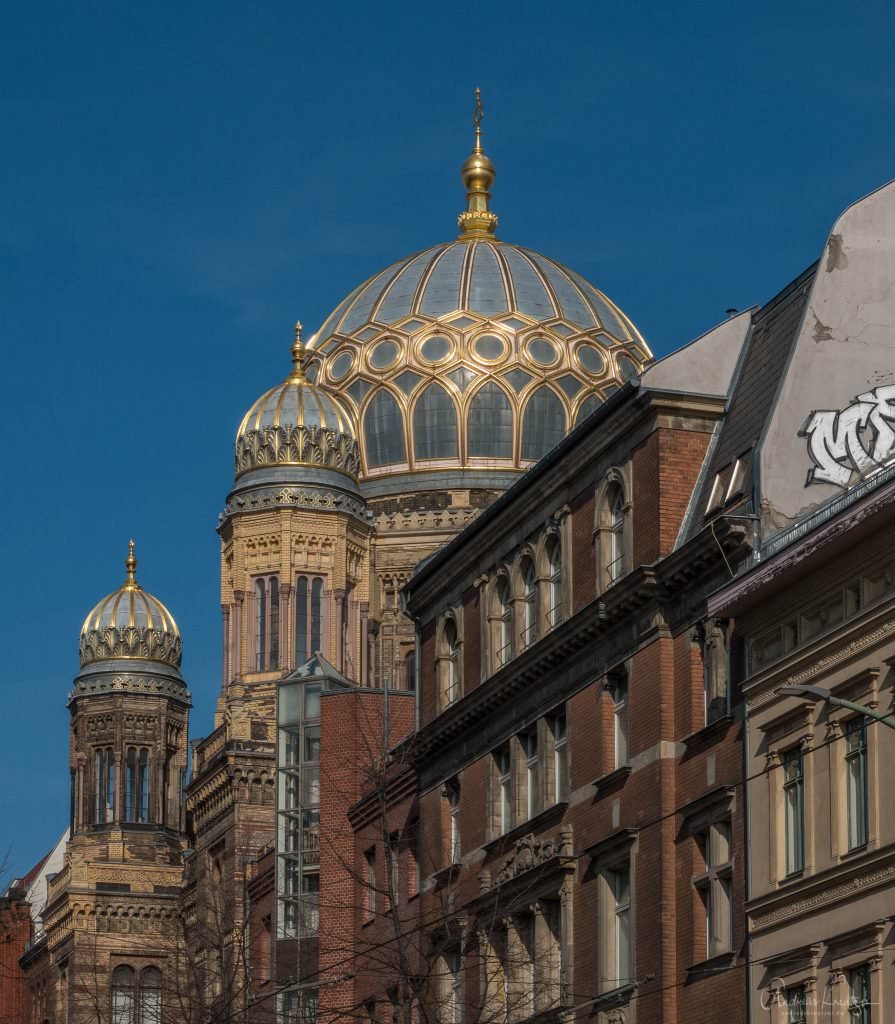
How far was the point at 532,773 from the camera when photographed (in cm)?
5484

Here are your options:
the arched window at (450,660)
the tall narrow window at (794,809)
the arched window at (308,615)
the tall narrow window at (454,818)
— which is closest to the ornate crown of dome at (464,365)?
the arched window at (308,615)

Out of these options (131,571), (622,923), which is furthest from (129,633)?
(622,923)

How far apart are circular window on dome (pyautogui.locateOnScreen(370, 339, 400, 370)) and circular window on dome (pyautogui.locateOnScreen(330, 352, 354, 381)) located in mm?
799

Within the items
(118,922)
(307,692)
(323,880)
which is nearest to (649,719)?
(323,880)

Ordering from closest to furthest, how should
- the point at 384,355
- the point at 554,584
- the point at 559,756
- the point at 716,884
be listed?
the point at 716,884 < the point at 559,756 < the point at 554,584 < the point at 384,355

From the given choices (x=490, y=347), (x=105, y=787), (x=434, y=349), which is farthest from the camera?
(x=490, y=347)

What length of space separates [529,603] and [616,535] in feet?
14.1

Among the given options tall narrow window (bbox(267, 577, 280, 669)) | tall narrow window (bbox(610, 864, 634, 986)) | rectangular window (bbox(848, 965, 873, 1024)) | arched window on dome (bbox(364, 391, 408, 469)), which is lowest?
rectangular window (bbox(848, 965, 873, 1024))

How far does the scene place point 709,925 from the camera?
46625 millimetres

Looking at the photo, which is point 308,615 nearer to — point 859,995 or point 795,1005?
point 795,1005

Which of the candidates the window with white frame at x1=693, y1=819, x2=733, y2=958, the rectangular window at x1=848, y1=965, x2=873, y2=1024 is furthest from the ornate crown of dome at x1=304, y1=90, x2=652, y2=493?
the rectangular window at x1=848, y1=965, x2=873, y2=1024

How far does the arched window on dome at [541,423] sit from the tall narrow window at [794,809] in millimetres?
60919

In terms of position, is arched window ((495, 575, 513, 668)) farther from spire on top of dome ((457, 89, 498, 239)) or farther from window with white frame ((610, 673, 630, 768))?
spire on top of dome ((457, 89, 498, 239))

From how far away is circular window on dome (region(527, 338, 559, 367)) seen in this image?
10606 centimetres
